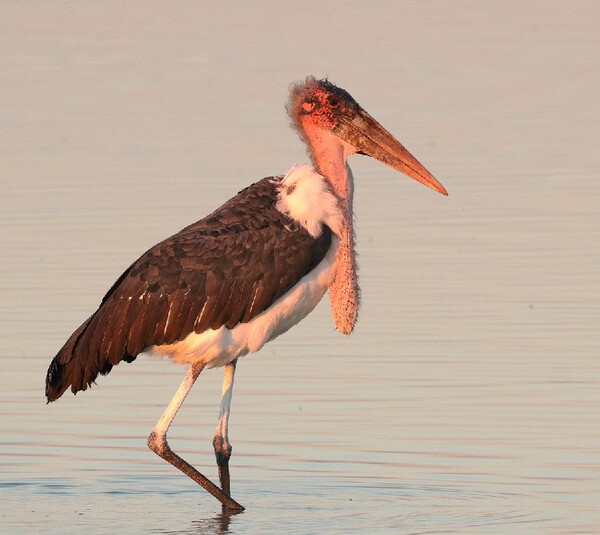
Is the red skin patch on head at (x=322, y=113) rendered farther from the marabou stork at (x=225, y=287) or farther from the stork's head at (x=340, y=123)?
the marabou stork at (x=225, y=287)

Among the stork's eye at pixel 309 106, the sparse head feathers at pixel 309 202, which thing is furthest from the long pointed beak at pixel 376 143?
the sparse head feathers at pixel 309 202

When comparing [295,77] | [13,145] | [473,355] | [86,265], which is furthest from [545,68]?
[473,355]

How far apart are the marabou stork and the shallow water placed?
2.35 feet

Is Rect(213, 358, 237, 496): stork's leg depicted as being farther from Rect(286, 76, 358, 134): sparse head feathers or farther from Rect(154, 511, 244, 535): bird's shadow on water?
Rect(286, 76, 358, 134): sparse head feathers

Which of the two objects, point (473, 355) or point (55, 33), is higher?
point (55, 33)

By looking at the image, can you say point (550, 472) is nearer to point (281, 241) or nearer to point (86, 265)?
point (281, 241)

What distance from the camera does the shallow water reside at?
13.8 m

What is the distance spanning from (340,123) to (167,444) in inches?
84.6

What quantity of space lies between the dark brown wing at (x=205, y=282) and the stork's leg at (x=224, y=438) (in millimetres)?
546

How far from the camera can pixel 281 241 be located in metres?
13.5

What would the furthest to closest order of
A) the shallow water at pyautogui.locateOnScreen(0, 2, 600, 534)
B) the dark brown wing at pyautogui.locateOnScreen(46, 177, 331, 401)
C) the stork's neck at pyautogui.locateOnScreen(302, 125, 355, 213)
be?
the stork's neck at pyautogui.locateOnScreen(302, 125, 355, 213), the shallow water at pyautogui.locateOnScreen(0, 2, 600, 534), the dark brown wing at pyautogui.locateOnScreen(46, 177, 331, 401)

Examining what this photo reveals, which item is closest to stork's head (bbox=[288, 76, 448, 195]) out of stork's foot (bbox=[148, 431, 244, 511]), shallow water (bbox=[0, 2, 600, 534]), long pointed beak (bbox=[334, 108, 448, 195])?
long pointed beak (bbox=[334, 108, 448, 195])

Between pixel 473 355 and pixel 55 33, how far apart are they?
65.9ft

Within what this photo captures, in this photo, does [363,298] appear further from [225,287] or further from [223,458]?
[225,287]
